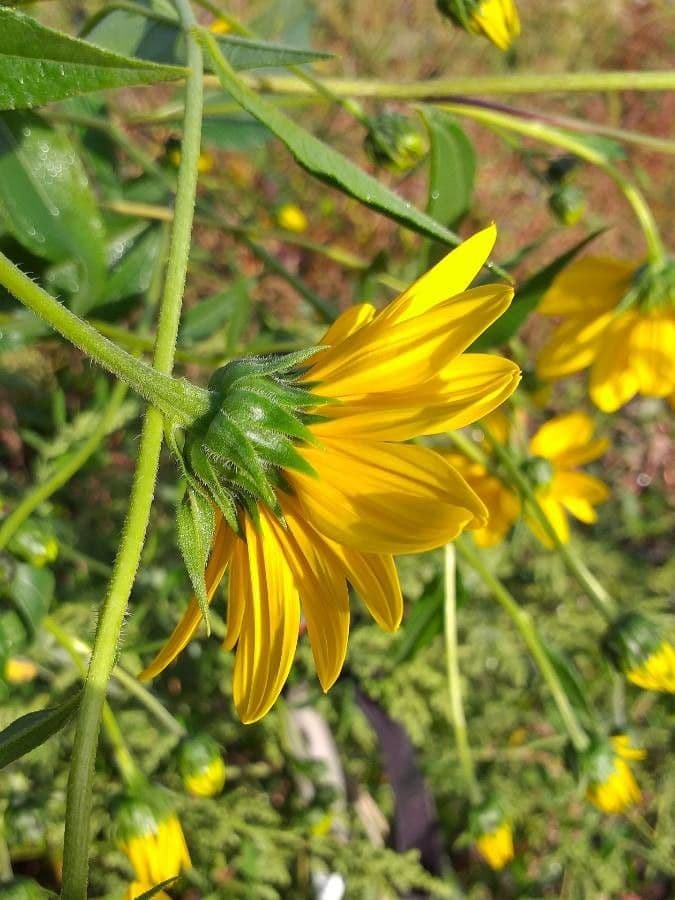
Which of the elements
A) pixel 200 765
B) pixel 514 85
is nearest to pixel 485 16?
pixel 514 85

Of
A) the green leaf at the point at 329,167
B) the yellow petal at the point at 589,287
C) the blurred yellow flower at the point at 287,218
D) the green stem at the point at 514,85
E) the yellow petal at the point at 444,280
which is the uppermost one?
the blurred yellow flower at the point at 287,218

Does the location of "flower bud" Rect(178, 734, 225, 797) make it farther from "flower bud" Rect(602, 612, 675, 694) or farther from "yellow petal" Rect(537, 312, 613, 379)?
"yellow petal" Rect(537, 312, 613, 379)

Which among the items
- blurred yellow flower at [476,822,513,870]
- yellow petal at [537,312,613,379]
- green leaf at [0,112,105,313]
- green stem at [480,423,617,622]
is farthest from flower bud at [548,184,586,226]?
blurred yellow flower at [476,822,513,870]

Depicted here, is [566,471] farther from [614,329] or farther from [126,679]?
[126,679]

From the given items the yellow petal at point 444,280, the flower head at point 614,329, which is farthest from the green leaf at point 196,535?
the flower head at point 614,329

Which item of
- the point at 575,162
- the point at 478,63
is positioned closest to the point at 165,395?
the point at 575,162

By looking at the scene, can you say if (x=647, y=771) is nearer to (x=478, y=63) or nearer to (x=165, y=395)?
(x=165, y=395)

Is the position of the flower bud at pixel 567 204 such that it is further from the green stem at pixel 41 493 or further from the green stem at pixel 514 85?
the green stem at pixel 41 493
